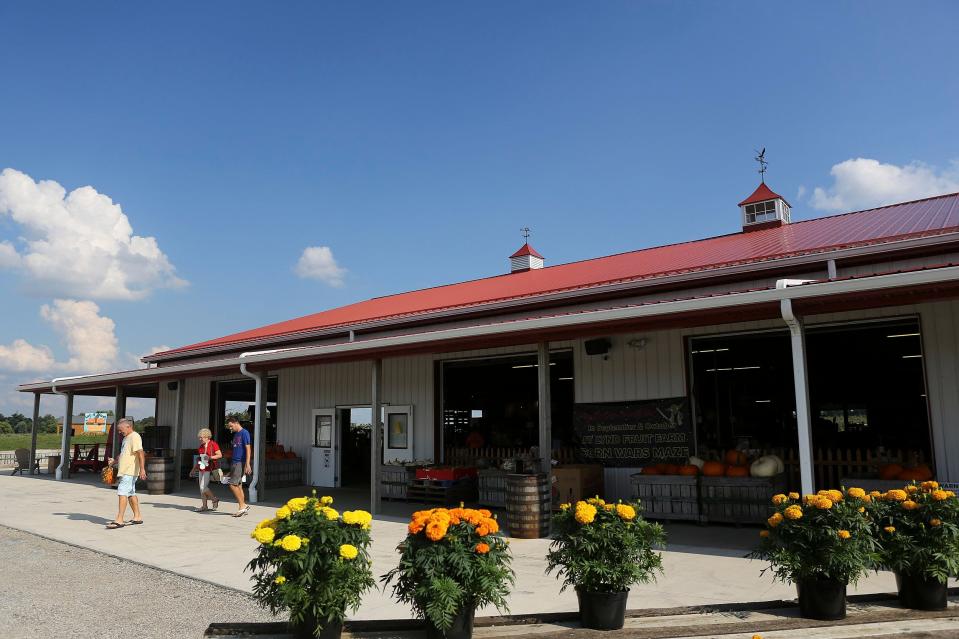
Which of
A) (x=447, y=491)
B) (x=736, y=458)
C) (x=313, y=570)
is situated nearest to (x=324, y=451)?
(x=447, y=491)

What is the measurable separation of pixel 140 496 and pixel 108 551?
6611 millimetres

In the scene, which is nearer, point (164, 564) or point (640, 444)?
point (164, 564)

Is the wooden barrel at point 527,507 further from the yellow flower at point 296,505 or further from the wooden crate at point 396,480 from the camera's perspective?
the yellow flower at point 296,505

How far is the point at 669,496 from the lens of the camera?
392 inches

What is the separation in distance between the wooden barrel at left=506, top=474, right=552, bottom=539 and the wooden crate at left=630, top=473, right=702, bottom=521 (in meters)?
1.81

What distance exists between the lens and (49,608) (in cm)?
584

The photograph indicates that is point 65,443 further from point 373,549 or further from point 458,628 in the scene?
point 458,628

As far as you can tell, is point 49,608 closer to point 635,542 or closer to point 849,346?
point 635,542

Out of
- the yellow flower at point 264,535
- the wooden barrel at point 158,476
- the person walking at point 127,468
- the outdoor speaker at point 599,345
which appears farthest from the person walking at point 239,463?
the yellow flower at point 264,535

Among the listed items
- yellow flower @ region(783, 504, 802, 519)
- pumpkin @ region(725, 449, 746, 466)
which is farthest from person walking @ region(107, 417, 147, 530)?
yellow flower @ region(783, 504, 802, 519)

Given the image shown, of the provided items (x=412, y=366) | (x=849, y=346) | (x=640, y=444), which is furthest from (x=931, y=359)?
(x=412, y=366)

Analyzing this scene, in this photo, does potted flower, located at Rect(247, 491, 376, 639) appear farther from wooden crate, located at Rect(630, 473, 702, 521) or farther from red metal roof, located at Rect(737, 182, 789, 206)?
red metal roof, located at Rect(737, 182, 789, 206)

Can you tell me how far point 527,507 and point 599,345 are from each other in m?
3.59

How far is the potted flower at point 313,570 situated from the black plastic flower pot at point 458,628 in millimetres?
475
